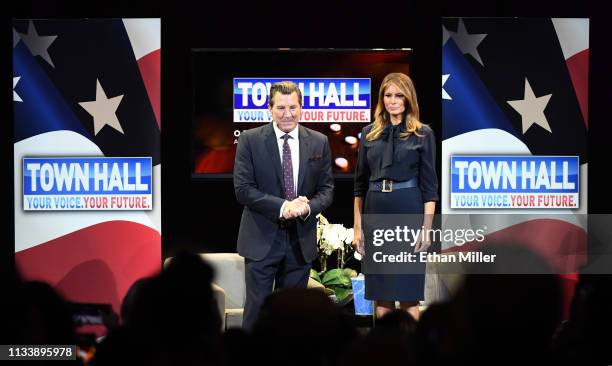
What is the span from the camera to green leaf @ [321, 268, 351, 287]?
19.9ft

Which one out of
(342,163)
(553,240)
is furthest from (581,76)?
(342,163)

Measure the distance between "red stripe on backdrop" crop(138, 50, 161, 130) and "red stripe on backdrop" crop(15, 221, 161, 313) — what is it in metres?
0.84

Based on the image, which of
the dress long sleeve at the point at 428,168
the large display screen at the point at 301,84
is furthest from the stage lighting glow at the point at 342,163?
the dress long sleeve at the point at 428,168

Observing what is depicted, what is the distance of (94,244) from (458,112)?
2.77m

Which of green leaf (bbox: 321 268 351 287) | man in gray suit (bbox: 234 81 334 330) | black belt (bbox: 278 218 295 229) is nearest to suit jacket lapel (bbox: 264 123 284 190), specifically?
man in gray suit (bbox: 234 81 334 330)

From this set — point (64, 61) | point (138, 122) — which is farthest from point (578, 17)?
point (64, 61)

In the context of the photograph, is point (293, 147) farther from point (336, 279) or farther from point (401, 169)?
point (336, 279)

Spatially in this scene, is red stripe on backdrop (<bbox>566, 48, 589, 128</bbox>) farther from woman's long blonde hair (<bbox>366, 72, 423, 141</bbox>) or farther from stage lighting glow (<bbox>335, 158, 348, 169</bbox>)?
woman's long blonde hair (<bbox>366, 72, 423, 141</bbox>)

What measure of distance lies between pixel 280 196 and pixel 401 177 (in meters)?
0.65

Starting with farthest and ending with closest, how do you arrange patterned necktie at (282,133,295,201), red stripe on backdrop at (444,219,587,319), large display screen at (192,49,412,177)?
large display screen at (192,49,412,177) < red stripe on backdrop at (444,219,587,319) < patterned necktie at (282,133,295,201)

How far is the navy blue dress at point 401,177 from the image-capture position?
15.5ft

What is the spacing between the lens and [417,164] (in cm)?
476

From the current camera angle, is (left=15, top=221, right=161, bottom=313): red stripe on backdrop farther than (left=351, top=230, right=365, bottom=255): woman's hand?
Yes

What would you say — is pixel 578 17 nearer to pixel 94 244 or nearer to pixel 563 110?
pixel 563 110
